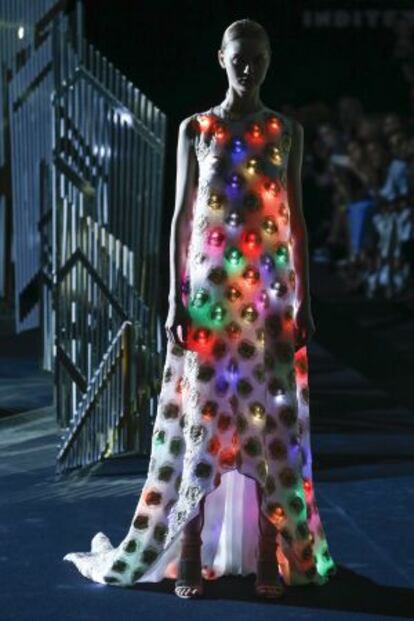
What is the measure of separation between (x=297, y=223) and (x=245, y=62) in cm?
56

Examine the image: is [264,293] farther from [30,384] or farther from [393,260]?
[393,260]

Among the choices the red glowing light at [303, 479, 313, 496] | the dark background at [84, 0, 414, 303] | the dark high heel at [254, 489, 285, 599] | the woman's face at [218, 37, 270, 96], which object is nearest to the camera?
the woman's face at [218, 37, 270, 96]

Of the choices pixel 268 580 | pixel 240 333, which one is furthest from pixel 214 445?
pixel 268 580

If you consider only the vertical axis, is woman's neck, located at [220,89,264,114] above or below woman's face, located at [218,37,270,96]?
below

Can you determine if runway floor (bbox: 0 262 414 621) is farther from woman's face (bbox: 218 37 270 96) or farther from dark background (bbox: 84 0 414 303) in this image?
dark background (bbox: 84 0 414 303)

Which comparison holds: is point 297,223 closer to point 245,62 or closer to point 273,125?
point 273,125

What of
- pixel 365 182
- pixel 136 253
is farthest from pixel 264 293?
pixel 365 182

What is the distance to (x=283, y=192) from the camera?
19.0 ft

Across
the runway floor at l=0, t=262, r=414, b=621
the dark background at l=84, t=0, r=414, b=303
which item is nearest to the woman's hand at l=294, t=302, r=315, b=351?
the runway floor at l=0, t=262, r=414, b=621

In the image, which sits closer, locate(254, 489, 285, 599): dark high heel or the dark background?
locate(254, 489, 285, 599): dark high heel

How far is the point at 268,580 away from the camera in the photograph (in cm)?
582

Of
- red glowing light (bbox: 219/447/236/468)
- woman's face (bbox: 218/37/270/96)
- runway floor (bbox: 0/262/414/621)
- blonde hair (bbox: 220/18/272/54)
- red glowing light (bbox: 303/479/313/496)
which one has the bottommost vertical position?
runway floor (bbox: 0/262/414/621)

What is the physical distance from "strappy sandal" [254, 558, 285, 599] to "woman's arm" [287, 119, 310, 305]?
34.0 inches

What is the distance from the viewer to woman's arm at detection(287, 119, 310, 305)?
230 inches
